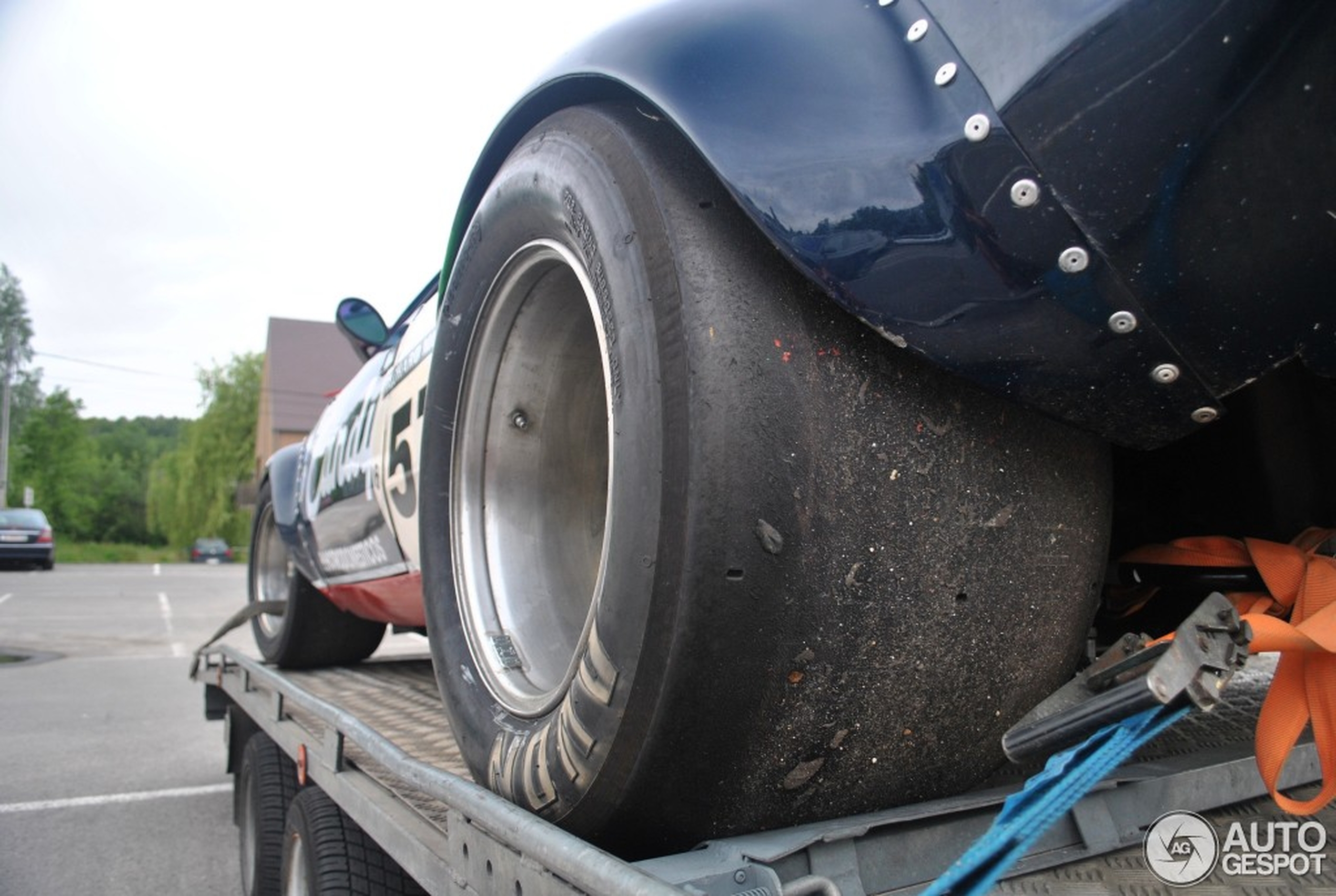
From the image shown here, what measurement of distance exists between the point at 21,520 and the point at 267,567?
21461mm

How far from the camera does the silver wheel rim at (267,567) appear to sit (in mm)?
4621

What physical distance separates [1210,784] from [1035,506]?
2.20 feet

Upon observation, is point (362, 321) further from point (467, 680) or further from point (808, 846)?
point (808, 846)

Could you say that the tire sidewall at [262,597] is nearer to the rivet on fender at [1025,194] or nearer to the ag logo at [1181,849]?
the ag logo at [1181,849]

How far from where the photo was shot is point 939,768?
1.37 metres

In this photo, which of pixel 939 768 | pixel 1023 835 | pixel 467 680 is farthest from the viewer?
pixel 467 680

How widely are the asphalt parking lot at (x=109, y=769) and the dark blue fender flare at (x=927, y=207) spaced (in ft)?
12.6

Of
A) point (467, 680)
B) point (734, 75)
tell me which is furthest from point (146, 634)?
point (734, 75)

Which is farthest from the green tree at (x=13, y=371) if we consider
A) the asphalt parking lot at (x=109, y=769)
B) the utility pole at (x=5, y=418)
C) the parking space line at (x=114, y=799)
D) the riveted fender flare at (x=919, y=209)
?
the riveted fender flare at (x=919, y=209)

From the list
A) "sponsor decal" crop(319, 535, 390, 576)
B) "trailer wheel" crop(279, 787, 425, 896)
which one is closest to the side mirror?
"sponsor decal" crop(319, 535, 390, 576)

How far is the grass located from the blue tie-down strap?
40.0 m

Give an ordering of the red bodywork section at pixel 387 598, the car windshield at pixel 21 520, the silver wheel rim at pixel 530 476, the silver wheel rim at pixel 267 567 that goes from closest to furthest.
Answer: the silver wheel rim at pixel 530 476 → the red bodywork section at pixel 387 598 → the silver wheel rim at pixel 267 567 → the car windshield at pixel 21 520

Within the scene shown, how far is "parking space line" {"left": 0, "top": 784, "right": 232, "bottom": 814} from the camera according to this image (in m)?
4.80

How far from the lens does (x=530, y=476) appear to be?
1964 millimetres
